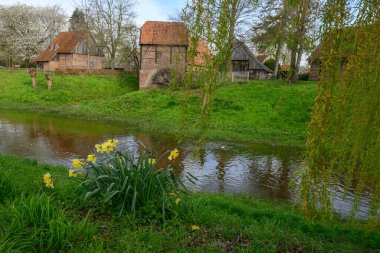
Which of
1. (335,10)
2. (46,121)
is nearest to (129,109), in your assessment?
(46,121)

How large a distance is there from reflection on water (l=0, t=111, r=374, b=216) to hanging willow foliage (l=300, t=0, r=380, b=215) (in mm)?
4619

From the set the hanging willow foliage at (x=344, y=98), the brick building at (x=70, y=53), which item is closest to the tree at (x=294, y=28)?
the hanging willow foliage at (x=344, y=98)

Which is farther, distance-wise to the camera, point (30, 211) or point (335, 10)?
point (30, 211)

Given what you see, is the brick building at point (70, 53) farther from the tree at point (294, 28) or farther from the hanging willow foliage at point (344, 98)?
the hanging willow foliage at point (344, 98)

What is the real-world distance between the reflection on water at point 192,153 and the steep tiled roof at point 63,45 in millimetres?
25077

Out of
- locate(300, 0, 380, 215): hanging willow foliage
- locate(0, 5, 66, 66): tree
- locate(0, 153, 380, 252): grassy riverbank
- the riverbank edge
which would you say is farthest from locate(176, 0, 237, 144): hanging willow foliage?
locate(0, 5, 66, 66): tree

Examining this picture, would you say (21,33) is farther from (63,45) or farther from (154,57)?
(154,57)

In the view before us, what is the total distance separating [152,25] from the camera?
32844 mm

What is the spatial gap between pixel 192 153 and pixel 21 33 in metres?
45.2

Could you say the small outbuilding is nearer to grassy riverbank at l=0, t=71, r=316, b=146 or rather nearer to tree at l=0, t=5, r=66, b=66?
grassy riverbank at l=0, t=71, r=316, b=146

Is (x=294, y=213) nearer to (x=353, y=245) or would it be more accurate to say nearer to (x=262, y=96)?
(x=353, y=245)

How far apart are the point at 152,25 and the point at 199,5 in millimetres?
31208

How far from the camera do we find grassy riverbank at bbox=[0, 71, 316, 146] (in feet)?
58.6

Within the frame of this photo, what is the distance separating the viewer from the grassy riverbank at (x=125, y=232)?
3389 mm
